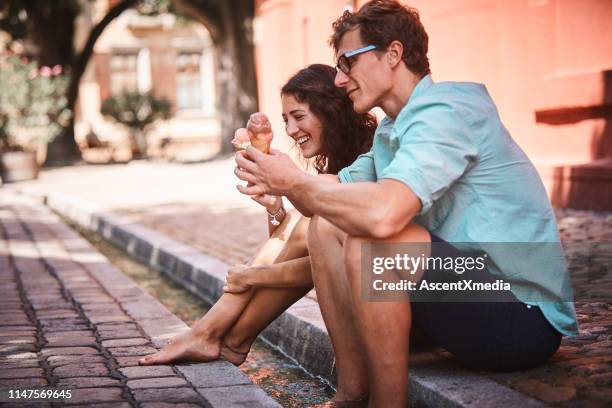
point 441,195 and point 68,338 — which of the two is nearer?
point 441,195

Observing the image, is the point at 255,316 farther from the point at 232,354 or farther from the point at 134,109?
the point at 134,109

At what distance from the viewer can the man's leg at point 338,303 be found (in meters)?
2.95

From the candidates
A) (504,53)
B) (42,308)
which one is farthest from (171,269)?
(504,53)

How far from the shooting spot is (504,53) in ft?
29.1

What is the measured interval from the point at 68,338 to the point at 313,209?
5.71 ft

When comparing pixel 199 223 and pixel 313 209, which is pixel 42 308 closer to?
pixel 313 209

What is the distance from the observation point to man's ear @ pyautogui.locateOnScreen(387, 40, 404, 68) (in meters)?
2.96

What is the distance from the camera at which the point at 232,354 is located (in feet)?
12.0

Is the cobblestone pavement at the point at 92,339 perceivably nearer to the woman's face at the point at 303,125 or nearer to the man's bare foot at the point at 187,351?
the man's bare foot at the point at 187,351

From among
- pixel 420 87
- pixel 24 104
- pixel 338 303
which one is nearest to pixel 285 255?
pixel 338 303

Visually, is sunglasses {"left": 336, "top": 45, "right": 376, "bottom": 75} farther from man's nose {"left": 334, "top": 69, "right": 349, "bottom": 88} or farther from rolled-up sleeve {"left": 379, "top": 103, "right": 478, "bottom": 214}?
rolled-up sleeve {"left": 379, "top": 103, "right": 478, "bottom": 214}

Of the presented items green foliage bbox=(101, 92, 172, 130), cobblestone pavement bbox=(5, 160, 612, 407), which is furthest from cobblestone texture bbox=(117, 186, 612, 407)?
green foliage bbox=(101, 92, 172, 130)

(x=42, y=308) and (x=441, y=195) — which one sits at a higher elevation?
(x=441, y=195)

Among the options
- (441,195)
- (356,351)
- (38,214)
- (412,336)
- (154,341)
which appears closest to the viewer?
(441,195)
